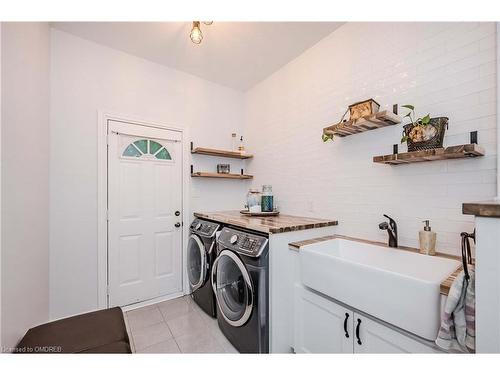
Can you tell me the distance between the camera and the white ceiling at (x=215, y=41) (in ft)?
6.70

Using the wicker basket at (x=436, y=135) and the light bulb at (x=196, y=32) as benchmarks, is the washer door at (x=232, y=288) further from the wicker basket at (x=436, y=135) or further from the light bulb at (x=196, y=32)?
the light bulb at (x=196, y=32)

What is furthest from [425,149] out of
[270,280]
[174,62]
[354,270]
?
[174,62]

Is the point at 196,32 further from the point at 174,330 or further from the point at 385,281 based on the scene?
the point at 174,330

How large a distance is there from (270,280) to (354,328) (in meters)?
0.57

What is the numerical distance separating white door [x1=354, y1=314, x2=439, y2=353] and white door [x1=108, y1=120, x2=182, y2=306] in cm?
207

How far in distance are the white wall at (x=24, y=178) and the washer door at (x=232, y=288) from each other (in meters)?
1.30

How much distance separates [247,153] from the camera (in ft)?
10.5

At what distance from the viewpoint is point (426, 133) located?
1.39 meters

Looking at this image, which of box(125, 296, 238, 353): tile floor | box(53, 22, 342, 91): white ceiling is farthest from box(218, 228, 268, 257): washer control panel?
box(53, 22, 342, 91): white ceiling

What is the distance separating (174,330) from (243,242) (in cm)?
114

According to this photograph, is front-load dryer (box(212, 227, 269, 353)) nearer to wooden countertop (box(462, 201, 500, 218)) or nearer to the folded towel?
the folded towel

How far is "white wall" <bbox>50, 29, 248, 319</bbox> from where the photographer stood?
6.82 feet

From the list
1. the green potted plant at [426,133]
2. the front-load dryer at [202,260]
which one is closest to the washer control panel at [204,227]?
the front-load dryer at [202,260]

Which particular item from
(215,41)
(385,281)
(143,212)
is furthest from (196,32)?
(385,281)
